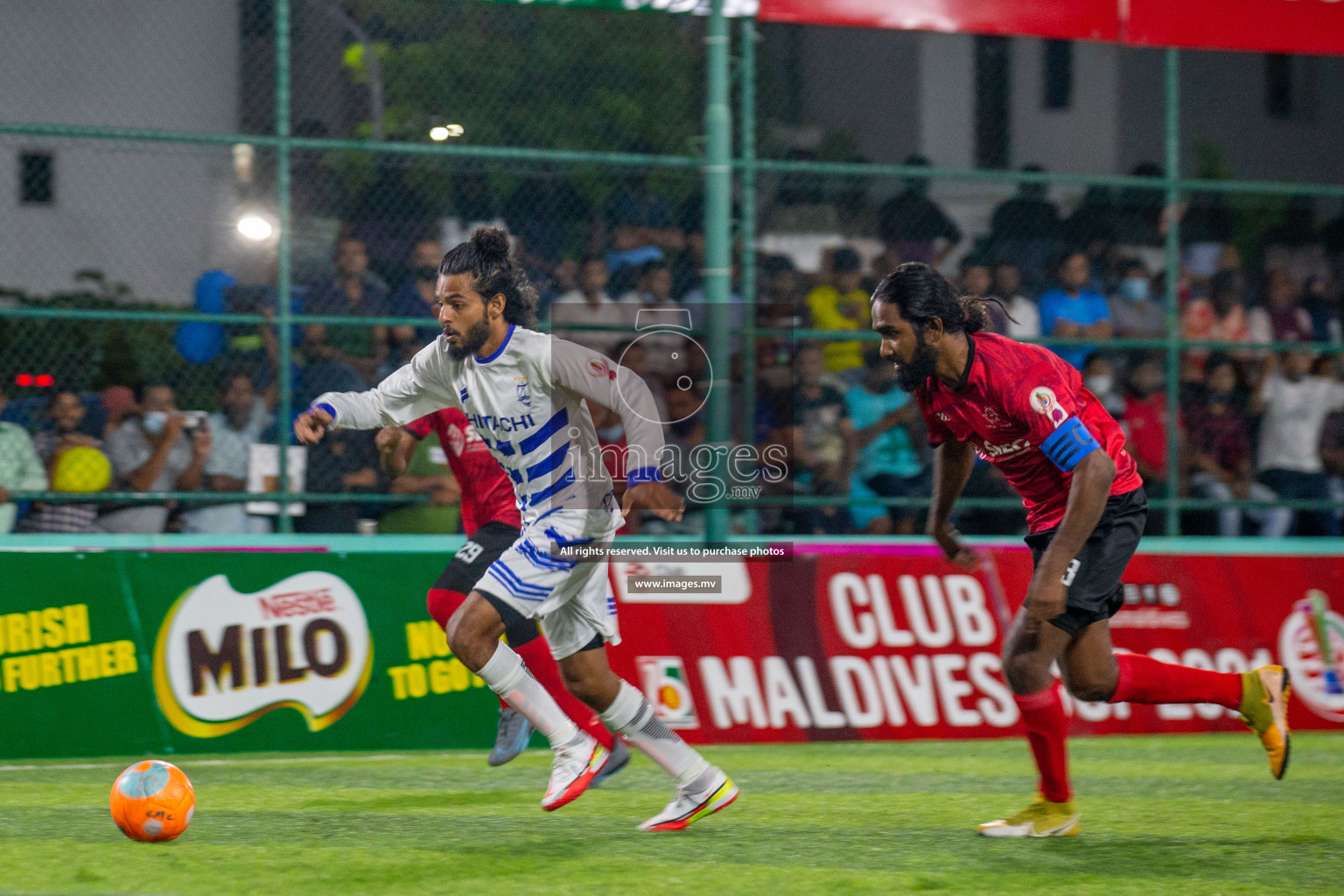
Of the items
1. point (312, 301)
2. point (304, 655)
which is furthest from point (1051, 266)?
point (304, 655)

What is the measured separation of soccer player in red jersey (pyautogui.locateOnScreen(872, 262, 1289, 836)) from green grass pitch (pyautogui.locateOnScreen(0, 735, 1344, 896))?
0.48 metres

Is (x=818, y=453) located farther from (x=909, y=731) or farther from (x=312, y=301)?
(x=312, y=301)

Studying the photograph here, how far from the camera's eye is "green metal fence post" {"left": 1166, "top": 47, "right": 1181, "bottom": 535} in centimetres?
981

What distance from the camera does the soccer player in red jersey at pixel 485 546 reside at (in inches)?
282

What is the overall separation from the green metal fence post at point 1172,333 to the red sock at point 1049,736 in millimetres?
4572

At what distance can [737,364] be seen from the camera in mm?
9023

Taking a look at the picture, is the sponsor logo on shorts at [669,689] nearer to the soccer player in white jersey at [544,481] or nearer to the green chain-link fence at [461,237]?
the green chain-link fence at [461,237]

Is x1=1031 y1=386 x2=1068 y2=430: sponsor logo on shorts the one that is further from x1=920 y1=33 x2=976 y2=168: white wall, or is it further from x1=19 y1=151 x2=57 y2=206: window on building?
x1=920 y1=33 x2=976 y2=168: white wall

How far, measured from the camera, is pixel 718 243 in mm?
8680

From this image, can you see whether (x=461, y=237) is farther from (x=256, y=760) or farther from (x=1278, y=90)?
(x=1278, y=90)

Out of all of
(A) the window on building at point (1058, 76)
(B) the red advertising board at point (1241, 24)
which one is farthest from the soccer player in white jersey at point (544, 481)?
(A) the window on building at point (1058, 76)

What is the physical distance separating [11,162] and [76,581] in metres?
3.14

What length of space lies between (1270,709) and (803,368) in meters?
4.17

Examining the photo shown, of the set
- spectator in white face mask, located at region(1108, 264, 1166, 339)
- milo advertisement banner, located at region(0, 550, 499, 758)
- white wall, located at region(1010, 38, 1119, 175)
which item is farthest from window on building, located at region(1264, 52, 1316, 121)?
milo advertisement banner, located at region(0, 550, 499, 758)
